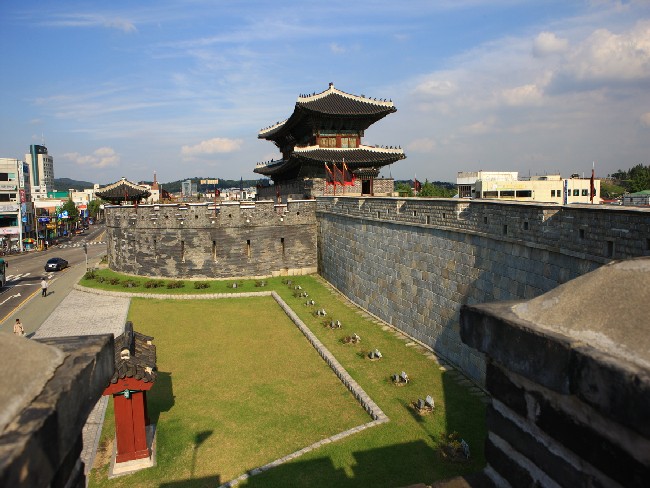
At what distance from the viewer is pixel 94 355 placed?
8.01ft

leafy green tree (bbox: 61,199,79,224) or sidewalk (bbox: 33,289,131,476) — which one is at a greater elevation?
leafy green tree (bbox: 61,199,79,224)

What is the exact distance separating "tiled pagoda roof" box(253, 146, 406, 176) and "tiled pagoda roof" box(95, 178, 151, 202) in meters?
9.86

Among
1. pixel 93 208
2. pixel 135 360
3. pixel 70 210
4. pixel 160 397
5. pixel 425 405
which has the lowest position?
pixel 160 397

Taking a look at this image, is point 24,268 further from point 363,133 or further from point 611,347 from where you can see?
point 611,347

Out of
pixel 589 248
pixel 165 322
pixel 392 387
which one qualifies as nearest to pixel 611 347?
pixel 589 248

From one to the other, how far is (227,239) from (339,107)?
11.3m

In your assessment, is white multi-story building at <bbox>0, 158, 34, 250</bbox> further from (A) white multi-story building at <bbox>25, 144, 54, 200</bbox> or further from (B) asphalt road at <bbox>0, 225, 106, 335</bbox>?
(A) white multi-story building at <bbox>25, 144, 54, 200</bbox>

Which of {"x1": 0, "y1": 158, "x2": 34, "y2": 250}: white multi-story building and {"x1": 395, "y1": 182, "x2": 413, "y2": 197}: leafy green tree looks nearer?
{"x1": 0, "y1": 158, "x2": 34, "y2": 250}: white multi-story building

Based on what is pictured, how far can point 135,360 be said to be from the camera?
10.3m

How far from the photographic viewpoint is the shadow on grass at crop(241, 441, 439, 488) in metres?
8.46

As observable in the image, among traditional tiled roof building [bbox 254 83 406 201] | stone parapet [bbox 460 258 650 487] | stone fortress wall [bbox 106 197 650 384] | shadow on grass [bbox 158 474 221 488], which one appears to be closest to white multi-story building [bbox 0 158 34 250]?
stone fortress wall [bbox 106 197 650 384]

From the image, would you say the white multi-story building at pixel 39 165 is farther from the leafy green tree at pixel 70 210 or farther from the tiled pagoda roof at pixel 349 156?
the tiled pagoda roof at pixel 349 156

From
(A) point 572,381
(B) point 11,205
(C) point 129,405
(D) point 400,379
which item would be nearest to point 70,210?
(B) point 11,205

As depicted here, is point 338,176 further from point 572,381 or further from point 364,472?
point 572,381
